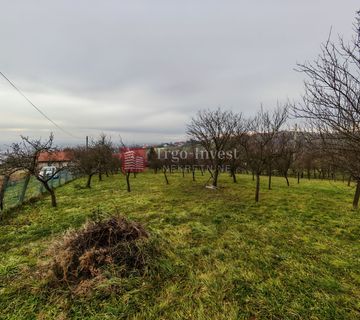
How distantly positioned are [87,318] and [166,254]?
1.91 m

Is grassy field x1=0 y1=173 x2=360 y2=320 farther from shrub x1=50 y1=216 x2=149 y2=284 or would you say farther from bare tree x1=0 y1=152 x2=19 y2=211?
bare tree x1=0 y1=152 x2=19 y2=211

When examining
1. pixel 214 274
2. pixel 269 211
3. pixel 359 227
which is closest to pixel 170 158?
pixel 269 211

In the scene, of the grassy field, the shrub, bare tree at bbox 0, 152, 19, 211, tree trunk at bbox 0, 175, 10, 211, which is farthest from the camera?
bare tree at bbox 0, 152, 19, 211

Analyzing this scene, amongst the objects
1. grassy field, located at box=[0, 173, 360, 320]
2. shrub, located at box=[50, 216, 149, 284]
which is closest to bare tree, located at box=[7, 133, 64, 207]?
grassy field, located at box=[0, 173, 360, 320]

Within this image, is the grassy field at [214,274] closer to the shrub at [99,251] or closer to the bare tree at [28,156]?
the shrub at [99,251]

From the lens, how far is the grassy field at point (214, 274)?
311 cm

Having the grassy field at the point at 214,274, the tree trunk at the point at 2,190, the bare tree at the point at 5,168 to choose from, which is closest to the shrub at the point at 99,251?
the grassy field at the point at 214,274

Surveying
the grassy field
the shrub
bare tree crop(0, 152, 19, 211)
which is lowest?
the grassy field

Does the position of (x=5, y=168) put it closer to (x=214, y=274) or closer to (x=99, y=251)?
(x=99, y=251)

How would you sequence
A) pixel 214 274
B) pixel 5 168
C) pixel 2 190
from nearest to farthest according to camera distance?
pixel 214 274 → pixel 2 190 → pixel 5 168

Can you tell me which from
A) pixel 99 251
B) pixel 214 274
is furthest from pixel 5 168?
pixel 214 274

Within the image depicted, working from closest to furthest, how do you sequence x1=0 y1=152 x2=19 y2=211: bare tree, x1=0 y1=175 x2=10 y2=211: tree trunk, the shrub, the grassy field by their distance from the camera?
the grassy field, the shrub, x1=0 y1=175 x2=10 y2=211: tree trunk, x1=0 y1=152 x2=19 y2=211: bare tree

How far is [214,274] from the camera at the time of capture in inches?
155

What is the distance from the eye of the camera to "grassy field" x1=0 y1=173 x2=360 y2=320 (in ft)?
10.2
